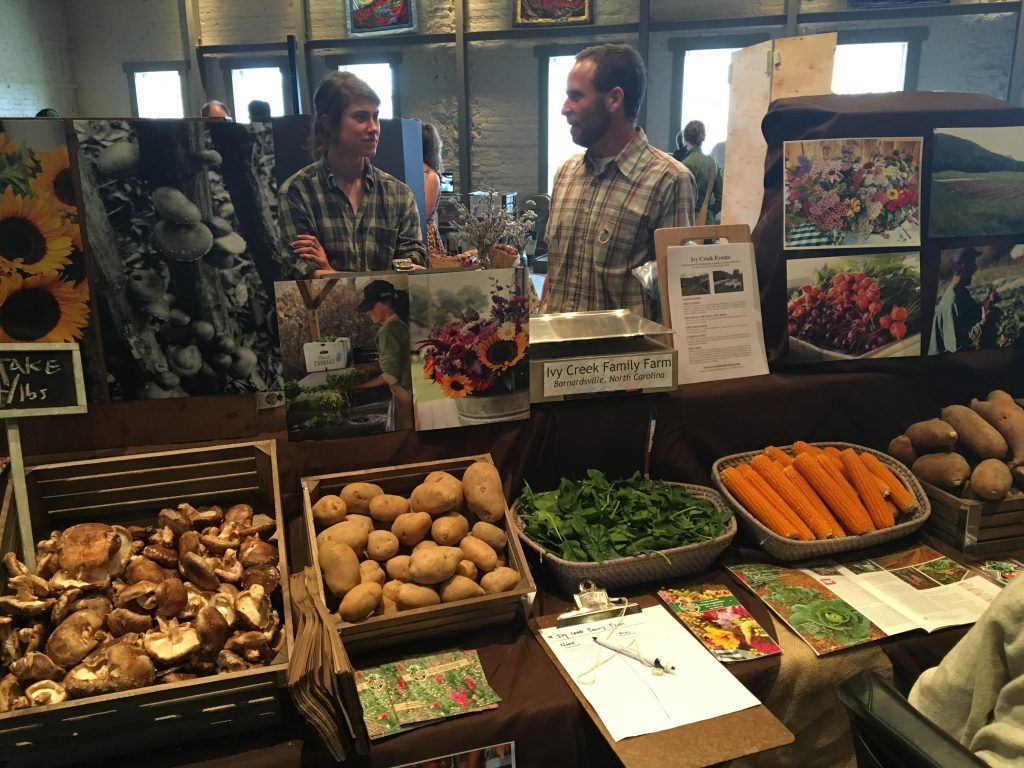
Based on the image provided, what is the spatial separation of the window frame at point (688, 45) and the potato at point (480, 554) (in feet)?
23.7

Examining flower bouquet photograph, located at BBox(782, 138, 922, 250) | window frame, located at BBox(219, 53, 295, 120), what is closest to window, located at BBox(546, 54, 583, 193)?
window frame, located at BBox(219, 53, 295, 120)

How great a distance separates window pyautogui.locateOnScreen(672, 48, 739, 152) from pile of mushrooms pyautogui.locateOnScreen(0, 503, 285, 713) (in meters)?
7.29

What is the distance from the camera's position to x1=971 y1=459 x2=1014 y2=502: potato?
1.63m

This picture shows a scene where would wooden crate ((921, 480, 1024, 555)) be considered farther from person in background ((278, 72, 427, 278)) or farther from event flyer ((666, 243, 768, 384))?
person in background ((278, 72, 427, 278))

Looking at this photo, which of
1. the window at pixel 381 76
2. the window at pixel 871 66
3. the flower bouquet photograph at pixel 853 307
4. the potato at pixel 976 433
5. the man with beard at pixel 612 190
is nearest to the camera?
the potato at pixel 976 433

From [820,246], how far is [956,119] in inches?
19.8

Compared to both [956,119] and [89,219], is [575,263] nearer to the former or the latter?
[956,119]

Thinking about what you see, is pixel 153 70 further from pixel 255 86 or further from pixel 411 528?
pixel 411 528

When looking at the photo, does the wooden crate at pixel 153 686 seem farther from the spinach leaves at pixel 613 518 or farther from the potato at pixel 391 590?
the spinach leaves at pixel 613 518

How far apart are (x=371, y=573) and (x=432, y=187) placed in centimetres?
235

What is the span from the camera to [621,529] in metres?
1.54

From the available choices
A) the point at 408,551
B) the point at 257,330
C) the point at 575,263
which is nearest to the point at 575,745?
the point at 408,551

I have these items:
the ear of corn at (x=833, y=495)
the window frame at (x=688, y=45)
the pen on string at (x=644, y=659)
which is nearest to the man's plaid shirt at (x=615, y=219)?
the ear of corn at (x=833, y=495)

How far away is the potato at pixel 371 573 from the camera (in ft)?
4.38
